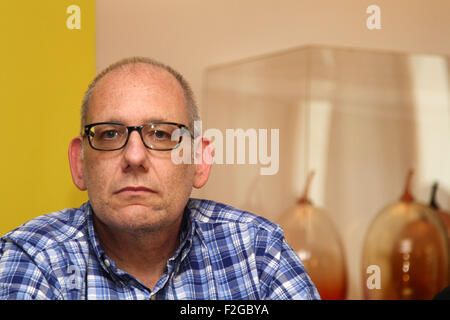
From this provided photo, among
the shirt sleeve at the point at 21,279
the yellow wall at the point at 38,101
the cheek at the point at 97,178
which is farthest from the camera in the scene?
the yellow wall at the point at 38,101

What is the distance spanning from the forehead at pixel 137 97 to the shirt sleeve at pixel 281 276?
1.03 feet

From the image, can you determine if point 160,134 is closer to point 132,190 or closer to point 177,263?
point 132,190

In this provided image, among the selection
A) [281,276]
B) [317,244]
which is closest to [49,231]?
[281,276]

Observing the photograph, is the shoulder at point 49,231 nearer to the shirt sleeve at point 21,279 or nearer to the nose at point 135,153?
the shirt sleeve at point 21,279

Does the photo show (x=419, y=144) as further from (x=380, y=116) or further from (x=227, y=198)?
(x=227, y=198)

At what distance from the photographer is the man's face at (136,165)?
938mm

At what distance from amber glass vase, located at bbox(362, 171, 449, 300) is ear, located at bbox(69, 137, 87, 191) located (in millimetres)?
996

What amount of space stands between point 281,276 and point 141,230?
286mm

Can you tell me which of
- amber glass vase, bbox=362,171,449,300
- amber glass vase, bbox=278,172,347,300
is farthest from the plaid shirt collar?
amber glass vase, bbox=362,171,449,300

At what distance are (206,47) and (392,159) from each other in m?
0.73

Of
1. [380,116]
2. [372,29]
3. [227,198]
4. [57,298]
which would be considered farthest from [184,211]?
[372,29]

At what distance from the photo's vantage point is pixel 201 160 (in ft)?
3.63

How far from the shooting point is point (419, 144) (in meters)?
1.80

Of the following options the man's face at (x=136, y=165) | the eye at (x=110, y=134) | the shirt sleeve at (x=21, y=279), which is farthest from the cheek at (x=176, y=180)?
the shirt sleeve at (x=21, y=279)
